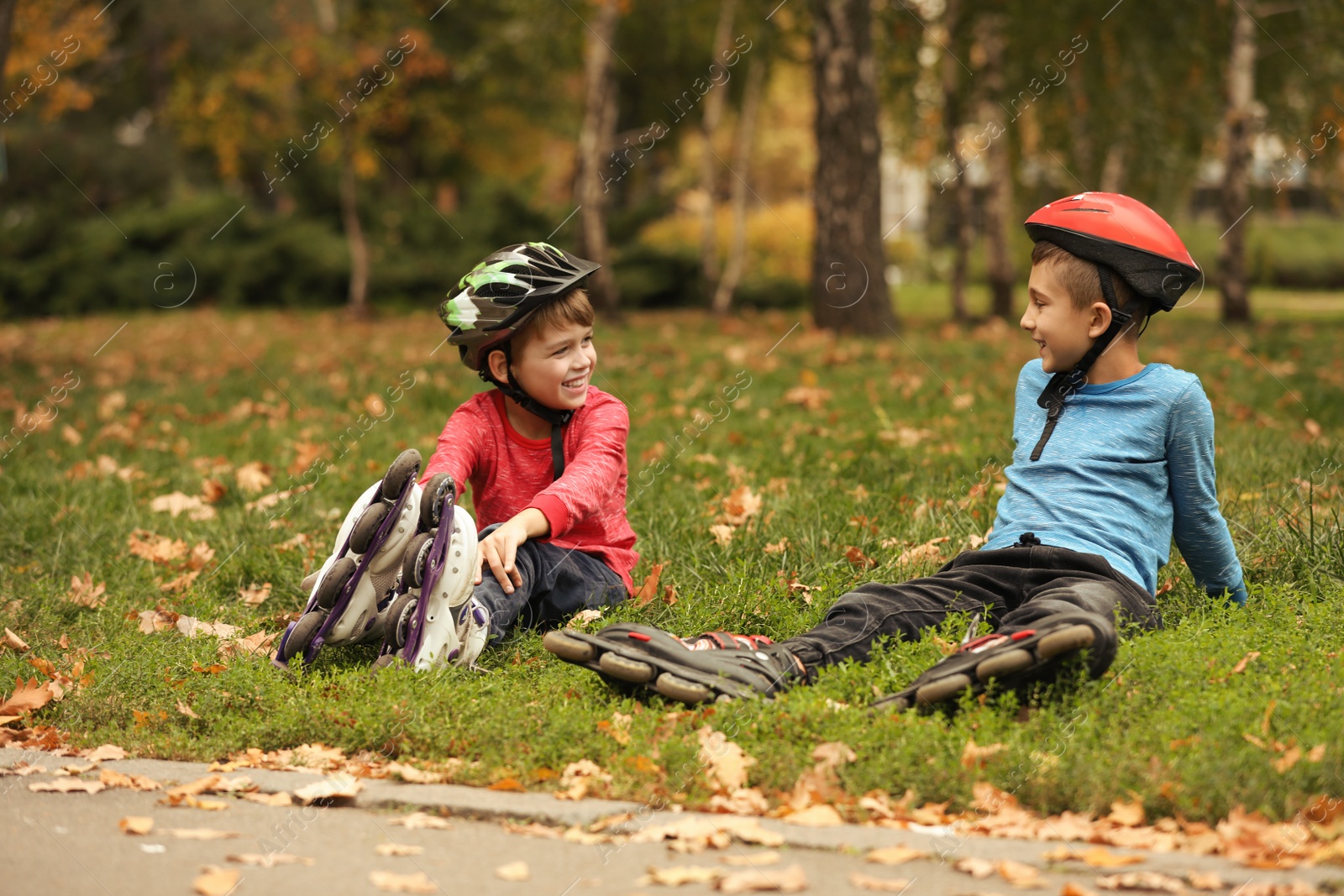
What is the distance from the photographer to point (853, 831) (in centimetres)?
244

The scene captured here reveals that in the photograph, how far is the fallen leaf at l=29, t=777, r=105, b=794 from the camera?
2.74 m

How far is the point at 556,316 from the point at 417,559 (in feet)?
2.90

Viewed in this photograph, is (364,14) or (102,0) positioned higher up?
(102,0)

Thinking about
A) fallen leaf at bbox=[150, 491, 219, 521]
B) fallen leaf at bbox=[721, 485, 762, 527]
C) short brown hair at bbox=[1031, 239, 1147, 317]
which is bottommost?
fallen leaf at bbox=[721, 485, 762, 527]

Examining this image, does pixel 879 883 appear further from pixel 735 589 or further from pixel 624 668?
pixel 735 589

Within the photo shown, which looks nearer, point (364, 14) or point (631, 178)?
point (364, 14)

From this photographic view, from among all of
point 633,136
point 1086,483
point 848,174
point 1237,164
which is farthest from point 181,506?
point 1237,164

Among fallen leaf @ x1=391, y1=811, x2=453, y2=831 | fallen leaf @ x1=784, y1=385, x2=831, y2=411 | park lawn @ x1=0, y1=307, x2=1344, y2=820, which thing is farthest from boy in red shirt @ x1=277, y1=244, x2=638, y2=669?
fallen leaf @ x1=784, y1=385, x2=831, y2=411

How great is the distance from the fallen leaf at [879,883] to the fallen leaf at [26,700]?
234cm

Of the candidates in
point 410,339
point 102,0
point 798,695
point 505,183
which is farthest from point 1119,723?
point 102,0

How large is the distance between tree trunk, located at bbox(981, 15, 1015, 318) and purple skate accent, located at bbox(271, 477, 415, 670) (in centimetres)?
1380

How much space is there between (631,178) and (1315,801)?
29.8 m

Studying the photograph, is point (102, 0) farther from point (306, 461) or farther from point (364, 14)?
point (306, 461)

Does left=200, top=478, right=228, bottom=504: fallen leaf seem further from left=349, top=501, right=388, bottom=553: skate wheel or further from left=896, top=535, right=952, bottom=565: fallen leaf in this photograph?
left=896, top=535, right=952, bottom=565: fallen leaf
